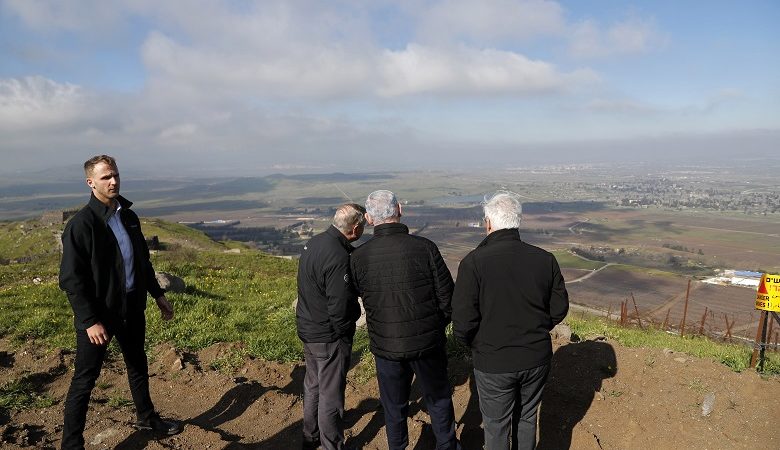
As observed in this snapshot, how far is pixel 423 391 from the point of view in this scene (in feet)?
13.9

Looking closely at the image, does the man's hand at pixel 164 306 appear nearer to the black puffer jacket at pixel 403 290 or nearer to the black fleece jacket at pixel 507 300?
the black puffer jacket at pixel 403 290

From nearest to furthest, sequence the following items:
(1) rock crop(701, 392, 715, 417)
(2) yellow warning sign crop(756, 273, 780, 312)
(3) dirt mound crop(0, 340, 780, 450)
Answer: (3) dirt mound crop(0, 340, 780, 450) → (1) rock crop(701, 392, 715, 417) → (2) yellow warning sign crop(756, 273, 780, 312)

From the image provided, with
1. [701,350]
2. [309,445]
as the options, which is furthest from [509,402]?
[701,350]

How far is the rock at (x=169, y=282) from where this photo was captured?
10492 mm

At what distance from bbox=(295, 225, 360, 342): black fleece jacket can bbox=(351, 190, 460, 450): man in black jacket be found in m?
0.15

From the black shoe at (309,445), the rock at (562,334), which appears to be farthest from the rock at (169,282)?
the rock at (562,334)

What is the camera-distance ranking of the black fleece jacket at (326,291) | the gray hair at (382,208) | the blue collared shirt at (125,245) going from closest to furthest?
the gray hair at (382,208), the black fleece jacket at (326,291), the blue collared shirt at (125,245)

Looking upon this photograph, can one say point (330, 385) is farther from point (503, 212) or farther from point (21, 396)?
point (21, 396)

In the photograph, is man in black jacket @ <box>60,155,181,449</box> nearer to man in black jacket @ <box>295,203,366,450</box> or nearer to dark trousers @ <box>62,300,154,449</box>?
dark trousers @ <box>62,300,154,449</box>

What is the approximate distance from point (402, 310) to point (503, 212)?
1265 millimetres

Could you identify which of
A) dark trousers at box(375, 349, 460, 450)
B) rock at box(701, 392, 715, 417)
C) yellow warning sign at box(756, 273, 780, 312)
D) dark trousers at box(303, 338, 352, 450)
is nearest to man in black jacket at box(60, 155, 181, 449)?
dark trousers at box(303, 338, 352, 450)

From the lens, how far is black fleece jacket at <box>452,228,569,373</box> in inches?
147

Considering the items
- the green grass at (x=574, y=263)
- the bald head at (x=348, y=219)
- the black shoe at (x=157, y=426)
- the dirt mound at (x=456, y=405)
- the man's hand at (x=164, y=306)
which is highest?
the bald head at (x=348, y=219)

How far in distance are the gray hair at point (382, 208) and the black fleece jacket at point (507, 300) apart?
33.4 inches
